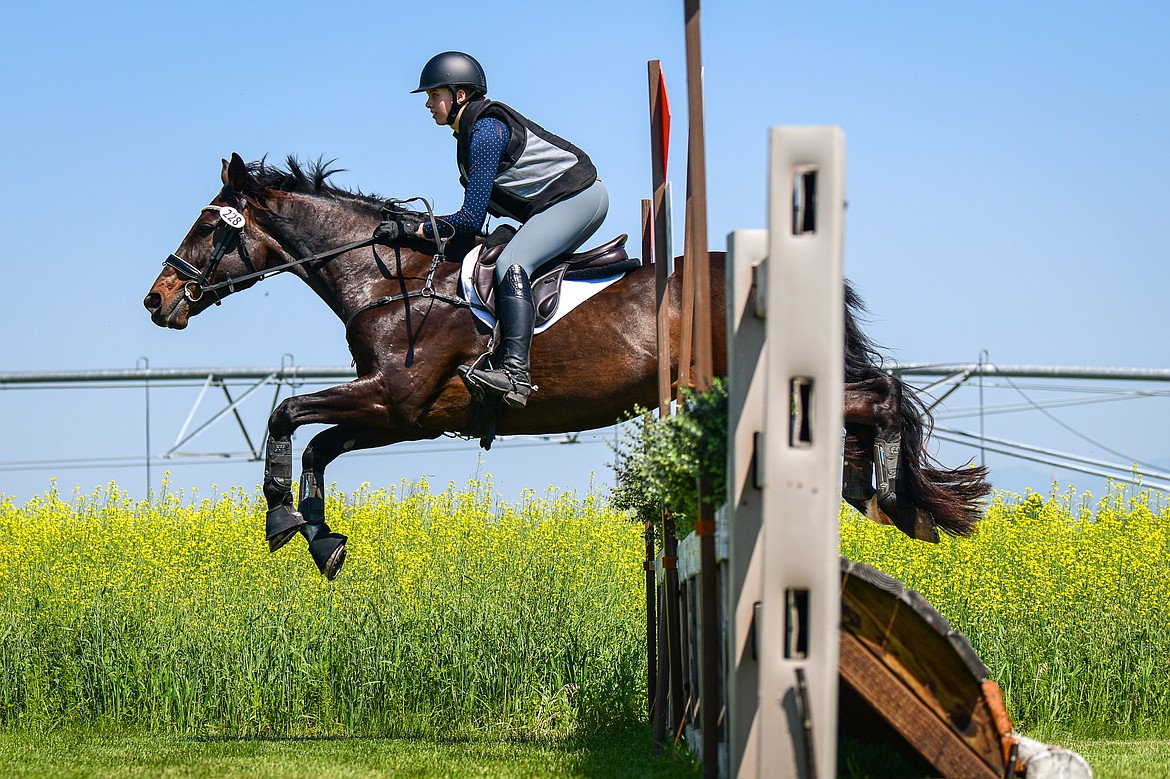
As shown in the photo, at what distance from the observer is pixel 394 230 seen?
309 inches

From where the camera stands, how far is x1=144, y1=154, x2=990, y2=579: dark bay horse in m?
7.70

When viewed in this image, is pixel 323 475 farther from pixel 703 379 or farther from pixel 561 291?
pixel 703 379

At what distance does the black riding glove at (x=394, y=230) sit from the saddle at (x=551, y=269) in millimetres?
427

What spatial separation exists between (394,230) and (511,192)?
0.71 meters

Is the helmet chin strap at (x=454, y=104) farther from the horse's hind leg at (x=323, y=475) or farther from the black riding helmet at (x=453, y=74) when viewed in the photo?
the horse's hind leg at (x=323, y=475)

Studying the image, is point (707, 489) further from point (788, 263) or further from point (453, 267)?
point (453, 267)

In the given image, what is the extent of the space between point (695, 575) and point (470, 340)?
2813mm

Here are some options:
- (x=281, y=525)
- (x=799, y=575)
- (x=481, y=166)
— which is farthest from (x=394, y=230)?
(x=799, y=575)

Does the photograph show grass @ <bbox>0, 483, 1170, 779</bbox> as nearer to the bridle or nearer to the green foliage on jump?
the green foliage on jump

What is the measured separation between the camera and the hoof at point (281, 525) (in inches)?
298

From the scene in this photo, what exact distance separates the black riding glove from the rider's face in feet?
1.96

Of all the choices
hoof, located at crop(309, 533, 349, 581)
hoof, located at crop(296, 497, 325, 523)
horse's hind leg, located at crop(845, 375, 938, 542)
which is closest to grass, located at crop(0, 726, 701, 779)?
hoof, located at crop(309, 533, 349, 581)

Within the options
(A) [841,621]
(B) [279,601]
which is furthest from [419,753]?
(A) [841,621]

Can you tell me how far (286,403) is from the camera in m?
7.65
